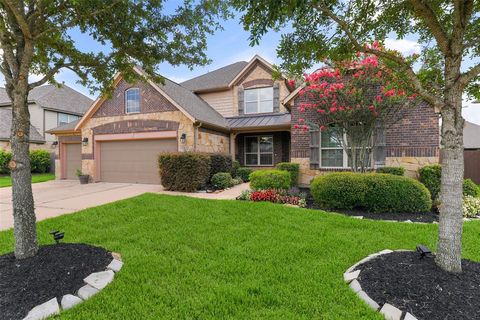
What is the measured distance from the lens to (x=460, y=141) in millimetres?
2836

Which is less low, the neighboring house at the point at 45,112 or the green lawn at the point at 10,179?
the neighboring house at the point at 45,112

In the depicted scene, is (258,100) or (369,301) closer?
(369,301)

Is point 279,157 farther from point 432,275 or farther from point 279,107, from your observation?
point 432,275

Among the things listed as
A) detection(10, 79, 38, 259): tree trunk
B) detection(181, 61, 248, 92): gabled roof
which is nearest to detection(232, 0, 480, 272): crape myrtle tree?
detection(10, 79, 38, 259): tree trunk

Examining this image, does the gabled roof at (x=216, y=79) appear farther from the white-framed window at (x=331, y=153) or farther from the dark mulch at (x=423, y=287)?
the dark mulch at (x=423, y=287)

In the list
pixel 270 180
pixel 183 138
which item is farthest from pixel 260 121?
pixel 270 180

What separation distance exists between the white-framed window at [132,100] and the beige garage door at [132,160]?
164cm

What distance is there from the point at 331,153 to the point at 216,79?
10.4 metres

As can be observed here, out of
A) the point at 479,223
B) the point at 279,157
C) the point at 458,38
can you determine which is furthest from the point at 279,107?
the point at 458,38

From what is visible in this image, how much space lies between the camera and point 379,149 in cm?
933

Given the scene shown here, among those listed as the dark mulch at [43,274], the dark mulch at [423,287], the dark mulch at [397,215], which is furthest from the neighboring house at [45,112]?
the dark mulch at [423,287]

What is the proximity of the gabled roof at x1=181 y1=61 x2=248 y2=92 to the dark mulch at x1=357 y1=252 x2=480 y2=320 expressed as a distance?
1404 cm

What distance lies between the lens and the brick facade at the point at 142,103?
476 inches

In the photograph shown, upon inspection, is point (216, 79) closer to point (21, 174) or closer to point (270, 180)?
point (270, 180)
